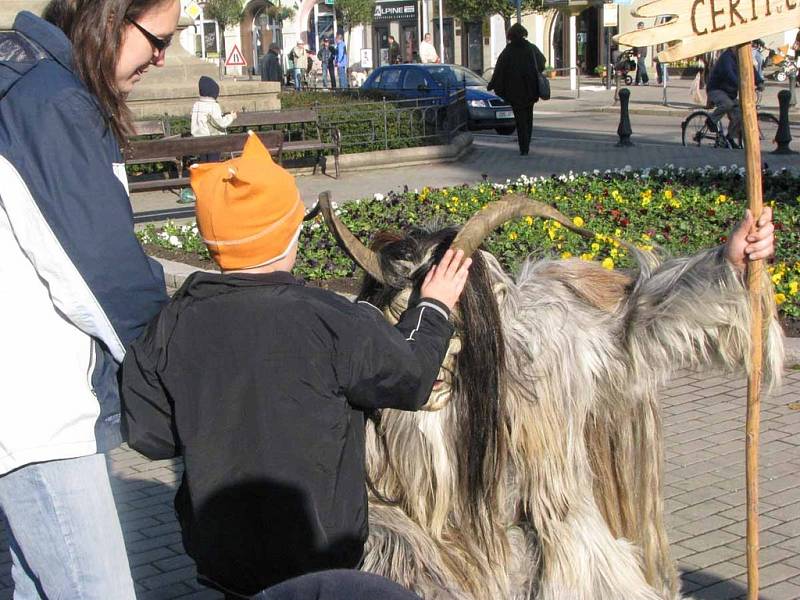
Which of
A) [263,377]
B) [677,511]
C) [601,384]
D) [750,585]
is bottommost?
[677,511]

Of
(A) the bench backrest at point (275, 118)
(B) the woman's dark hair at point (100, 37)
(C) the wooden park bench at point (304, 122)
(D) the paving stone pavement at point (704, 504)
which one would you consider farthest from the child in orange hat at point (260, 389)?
(A) the bench backrest at point (275, 118)

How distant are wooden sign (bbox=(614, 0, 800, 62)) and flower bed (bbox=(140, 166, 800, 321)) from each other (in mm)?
3986

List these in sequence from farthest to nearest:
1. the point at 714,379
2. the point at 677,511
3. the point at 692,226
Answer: the point at 692,226, the point at 714,379, the point at 677,511

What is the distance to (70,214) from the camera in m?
2.44

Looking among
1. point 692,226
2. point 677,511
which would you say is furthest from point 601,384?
point 692,226

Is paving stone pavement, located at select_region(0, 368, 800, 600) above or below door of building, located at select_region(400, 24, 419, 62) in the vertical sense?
below

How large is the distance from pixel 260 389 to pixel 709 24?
1.60m

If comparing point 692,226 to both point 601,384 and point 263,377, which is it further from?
point 263,377

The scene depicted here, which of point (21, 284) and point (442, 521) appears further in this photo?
point (442, 521)

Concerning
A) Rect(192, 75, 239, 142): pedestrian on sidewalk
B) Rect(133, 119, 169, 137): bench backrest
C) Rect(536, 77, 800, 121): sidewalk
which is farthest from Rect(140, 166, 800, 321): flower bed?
Rect(536, 77, 800, 121): sidewalk

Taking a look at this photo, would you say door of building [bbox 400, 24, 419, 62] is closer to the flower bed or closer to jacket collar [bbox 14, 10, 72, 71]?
the flower bed

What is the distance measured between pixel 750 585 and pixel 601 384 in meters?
0.78

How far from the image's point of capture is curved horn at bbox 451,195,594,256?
119 inches

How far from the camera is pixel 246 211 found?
2562mm
